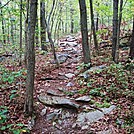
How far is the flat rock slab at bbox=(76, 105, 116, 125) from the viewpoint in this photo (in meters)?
5.06

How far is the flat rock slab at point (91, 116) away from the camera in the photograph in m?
5.06

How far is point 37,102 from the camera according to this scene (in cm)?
609

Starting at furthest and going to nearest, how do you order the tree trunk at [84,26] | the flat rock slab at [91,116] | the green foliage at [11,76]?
the tree trunk at [84,26]
the green foliage at [11,76]
the flat rock slab at [91,116]

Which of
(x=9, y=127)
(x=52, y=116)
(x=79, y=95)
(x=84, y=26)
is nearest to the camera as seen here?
(x=9, y=127)

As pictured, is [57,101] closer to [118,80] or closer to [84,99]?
[84,99]

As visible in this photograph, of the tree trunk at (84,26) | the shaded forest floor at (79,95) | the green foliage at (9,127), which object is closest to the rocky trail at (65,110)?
the shaded forest floor at (79,95)

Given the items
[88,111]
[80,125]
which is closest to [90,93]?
[88,111]

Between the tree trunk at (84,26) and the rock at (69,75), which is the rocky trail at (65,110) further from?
the tree trunk at (84,26)

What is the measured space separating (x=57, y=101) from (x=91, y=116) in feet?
4.25

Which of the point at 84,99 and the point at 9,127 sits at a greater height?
the point at 84,99

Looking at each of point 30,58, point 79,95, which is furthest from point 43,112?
point 30,58

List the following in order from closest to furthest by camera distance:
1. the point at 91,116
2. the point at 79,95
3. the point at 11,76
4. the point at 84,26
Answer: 1. the point at 91,116
2. the point at 79,95
3. the point at 11,76
4. the point at 84,26

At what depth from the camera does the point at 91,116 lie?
17.0ft

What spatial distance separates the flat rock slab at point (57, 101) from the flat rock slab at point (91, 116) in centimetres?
43
